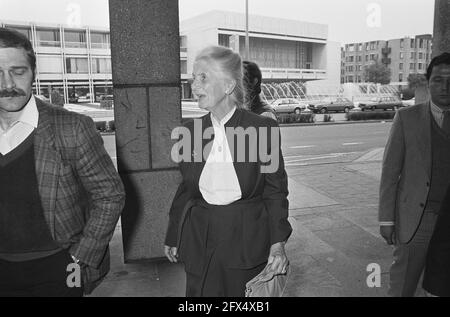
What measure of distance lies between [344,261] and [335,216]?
1592 millimetres

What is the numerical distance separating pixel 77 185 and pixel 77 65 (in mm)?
52917

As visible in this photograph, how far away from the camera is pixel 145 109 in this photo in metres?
4.06

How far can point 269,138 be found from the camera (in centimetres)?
221

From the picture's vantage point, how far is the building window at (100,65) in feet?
168

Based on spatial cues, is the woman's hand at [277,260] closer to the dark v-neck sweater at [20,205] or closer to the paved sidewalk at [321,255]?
the dark v-neck sweater at [20,205]

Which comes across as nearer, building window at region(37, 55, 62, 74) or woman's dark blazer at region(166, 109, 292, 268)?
woman's dark blazer at region(166, 109, 292, 268)

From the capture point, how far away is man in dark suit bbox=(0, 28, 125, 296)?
72.1 inches

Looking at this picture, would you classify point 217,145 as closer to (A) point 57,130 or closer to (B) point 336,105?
(A) point 57,130

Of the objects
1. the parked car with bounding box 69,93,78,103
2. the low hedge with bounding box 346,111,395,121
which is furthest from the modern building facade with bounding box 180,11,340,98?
the low hedge with bounding box 346,111,395,121

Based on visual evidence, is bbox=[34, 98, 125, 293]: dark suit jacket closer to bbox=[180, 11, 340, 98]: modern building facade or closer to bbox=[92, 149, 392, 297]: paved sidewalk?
bbox=[92, 149, 392, 297]: paved sidewalk

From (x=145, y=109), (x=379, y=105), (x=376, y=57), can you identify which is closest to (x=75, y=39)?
(x=379, y=105)

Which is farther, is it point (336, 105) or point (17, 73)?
point (336, 105)

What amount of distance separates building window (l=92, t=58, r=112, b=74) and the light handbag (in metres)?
52.4

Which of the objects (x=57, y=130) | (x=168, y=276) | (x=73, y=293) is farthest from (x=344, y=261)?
(x=57, y=130)
